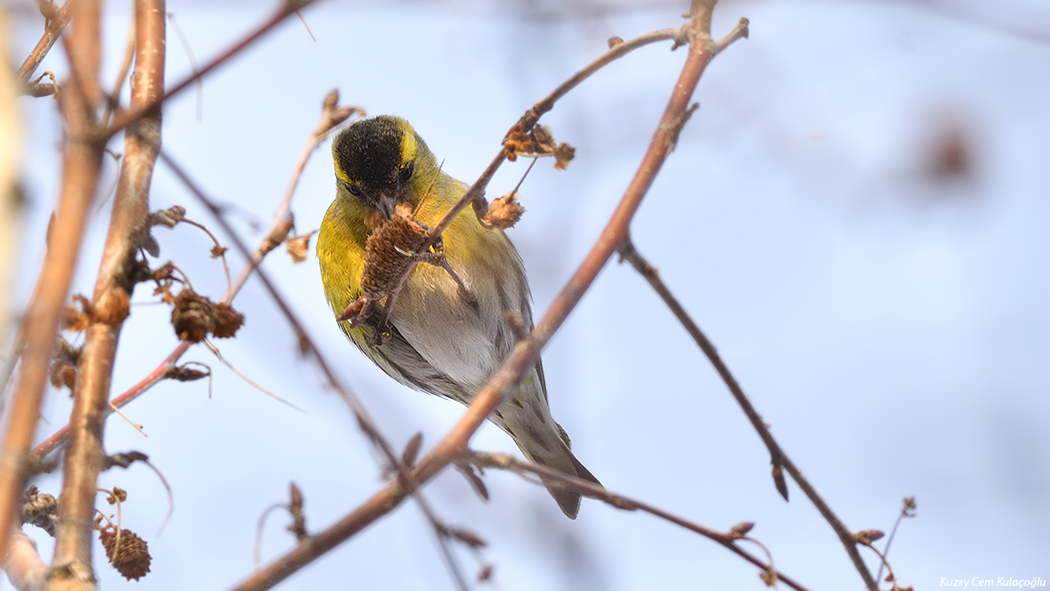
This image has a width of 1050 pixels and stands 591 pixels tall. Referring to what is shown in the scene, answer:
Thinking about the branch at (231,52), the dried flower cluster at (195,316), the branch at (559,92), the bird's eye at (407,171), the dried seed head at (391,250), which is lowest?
the branch at (231,52)

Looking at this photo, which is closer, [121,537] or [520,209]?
[121,537]

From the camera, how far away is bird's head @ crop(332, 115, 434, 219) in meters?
3.80

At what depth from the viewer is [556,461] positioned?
4305mm

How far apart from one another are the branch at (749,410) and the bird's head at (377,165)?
226 centimetres

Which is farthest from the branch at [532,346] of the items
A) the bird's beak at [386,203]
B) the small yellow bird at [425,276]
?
the bird's beak at [386,203]

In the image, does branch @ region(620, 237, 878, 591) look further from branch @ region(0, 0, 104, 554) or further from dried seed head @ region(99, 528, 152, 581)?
dried seed head @ region(99, 528, 152, 581)

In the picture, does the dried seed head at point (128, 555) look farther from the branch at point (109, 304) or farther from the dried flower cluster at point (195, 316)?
the branch at point (109, 304)

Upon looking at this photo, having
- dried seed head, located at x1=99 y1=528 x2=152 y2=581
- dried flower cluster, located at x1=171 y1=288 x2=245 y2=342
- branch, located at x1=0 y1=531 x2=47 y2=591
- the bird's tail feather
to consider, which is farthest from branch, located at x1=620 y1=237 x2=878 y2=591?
the bird's tail feather

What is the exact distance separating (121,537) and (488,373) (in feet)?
7.87

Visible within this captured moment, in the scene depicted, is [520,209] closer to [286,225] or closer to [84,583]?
[286,225]

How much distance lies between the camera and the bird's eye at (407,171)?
3.90 metres

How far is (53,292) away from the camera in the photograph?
864 millimetres

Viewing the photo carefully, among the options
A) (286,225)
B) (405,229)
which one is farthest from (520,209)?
(286,225)

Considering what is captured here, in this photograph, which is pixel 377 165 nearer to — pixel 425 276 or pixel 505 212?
pixel 425 276
